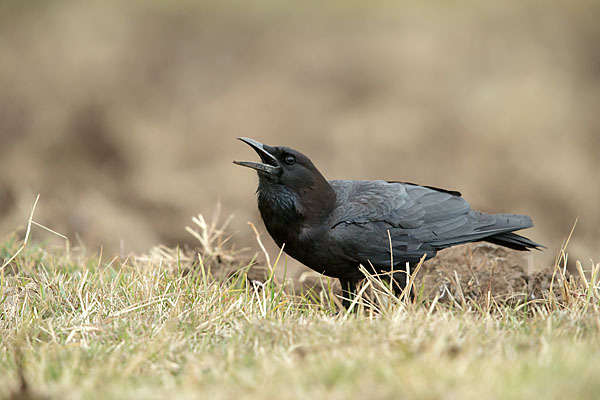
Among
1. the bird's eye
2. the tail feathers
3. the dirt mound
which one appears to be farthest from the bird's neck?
the tail feathers

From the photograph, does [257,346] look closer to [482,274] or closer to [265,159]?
[265,159]

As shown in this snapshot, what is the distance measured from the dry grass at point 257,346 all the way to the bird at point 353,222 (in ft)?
1.27

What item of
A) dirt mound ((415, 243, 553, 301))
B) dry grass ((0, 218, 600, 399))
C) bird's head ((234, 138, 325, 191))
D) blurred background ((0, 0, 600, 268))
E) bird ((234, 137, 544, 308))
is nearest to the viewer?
dry grass ((0, 218, 600, 399))

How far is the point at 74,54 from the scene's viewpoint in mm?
9945

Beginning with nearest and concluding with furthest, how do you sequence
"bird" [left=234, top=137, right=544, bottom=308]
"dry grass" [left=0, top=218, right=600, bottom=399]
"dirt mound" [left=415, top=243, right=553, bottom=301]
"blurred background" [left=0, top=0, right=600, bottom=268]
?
"dry grass" [left=0, top=218, right=600, bottom=399] < "bird" [left=234, top=137, right=544, bottom=308] < "dirt mound" [left=415, top=243, right=553, bottom=301] < "blurred background" [left=0, top=0, right=600, bottom=268]

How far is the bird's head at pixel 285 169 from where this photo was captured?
4191 mm

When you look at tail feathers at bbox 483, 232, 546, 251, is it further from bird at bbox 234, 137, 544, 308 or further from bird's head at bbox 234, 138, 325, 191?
bird's head at bbox 234, 138, 325, 191

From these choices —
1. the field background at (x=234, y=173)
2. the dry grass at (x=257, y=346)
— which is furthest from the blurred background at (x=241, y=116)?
the dry grass at (x=257, y=346)

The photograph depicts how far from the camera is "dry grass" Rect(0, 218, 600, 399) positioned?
2283mm

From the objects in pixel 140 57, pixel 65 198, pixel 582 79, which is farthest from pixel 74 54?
pixel 582 79

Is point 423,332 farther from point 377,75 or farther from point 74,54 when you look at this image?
point 74,54

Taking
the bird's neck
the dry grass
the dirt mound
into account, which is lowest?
the dirt mound

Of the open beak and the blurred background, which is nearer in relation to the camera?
the open beak

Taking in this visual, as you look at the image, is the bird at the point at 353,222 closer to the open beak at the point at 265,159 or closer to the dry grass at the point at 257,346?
the open beak at the point at 265,159
